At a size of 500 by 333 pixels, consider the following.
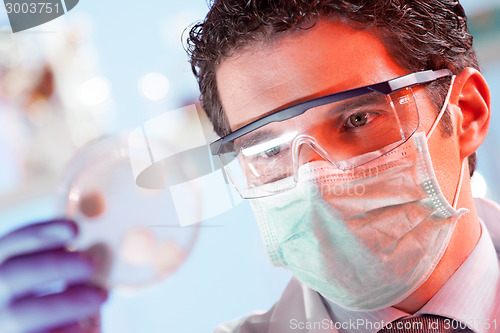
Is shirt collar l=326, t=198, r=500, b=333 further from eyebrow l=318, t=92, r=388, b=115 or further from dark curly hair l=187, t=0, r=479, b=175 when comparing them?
eyebrow l=318, t=92, r=388, b=115

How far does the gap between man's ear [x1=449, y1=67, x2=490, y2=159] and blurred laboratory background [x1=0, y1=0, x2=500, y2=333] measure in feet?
2.78

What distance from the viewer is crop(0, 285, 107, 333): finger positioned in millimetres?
1552

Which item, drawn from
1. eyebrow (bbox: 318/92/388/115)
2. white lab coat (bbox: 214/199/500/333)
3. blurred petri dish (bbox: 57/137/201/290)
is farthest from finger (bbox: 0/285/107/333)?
eyebrow (bbox: 318/92/388/115)

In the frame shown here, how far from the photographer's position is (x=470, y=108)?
1403 millimetres

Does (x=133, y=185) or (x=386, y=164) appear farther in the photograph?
(x=133, y=185)

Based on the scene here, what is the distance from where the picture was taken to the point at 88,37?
1.95m

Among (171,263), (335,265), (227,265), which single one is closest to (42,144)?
(171,263)

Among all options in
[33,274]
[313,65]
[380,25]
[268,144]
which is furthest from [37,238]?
[380,25]

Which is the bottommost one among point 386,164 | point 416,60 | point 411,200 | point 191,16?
point 411,200

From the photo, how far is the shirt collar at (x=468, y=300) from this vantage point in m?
1.31

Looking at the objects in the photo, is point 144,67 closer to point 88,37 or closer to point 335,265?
point 88,37

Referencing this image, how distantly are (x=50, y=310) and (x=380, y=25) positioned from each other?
1.40m

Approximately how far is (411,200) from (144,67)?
122 centimetres

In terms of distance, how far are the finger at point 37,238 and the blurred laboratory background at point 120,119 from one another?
19cm
